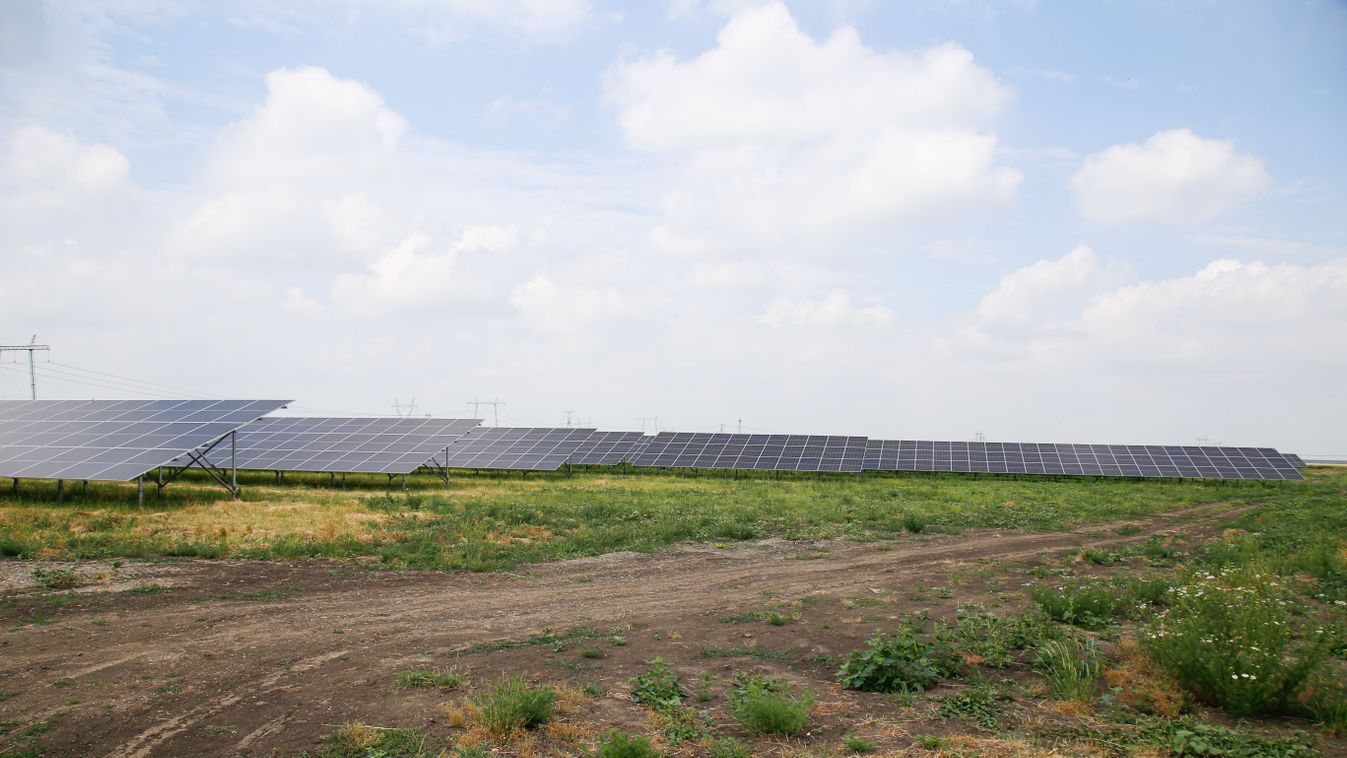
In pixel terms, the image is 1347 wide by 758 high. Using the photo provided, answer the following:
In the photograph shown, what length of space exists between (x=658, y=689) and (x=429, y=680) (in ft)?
8.80

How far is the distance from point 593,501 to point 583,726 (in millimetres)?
22477

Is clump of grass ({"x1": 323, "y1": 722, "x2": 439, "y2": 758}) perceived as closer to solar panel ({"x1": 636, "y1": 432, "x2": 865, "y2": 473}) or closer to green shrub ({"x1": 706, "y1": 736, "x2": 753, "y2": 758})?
green shrub ({"x1": 706, "y1": 736, "x2": 753, "y2": 758})

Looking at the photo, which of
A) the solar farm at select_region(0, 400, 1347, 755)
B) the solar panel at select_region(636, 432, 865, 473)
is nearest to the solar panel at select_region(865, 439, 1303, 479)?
the solar panel at select_region(636, 432, 865, 473)

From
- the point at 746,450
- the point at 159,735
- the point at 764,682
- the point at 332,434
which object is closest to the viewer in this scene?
the point at 159,735

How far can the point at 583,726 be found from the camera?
8148mm

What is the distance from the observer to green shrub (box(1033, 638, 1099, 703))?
8703 millimetres

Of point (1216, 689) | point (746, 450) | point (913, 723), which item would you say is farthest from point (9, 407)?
point (1216, 689)

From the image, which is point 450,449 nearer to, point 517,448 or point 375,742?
point 517,448

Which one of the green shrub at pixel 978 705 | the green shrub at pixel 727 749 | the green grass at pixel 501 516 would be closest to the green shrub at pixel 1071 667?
the green shrub at pixel 978 705

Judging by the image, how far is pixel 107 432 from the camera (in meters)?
30.8

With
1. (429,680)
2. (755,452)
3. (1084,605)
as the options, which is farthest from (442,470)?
(1084,605)

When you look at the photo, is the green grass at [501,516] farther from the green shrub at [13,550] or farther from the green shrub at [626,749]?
the green shrub at [626,749]

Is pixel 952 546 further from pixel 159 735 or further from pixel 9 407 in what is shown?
pixel 9 407

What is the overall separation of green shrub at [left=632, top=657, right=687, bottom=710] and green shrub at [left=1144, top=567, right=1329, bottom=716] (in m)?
5.29
